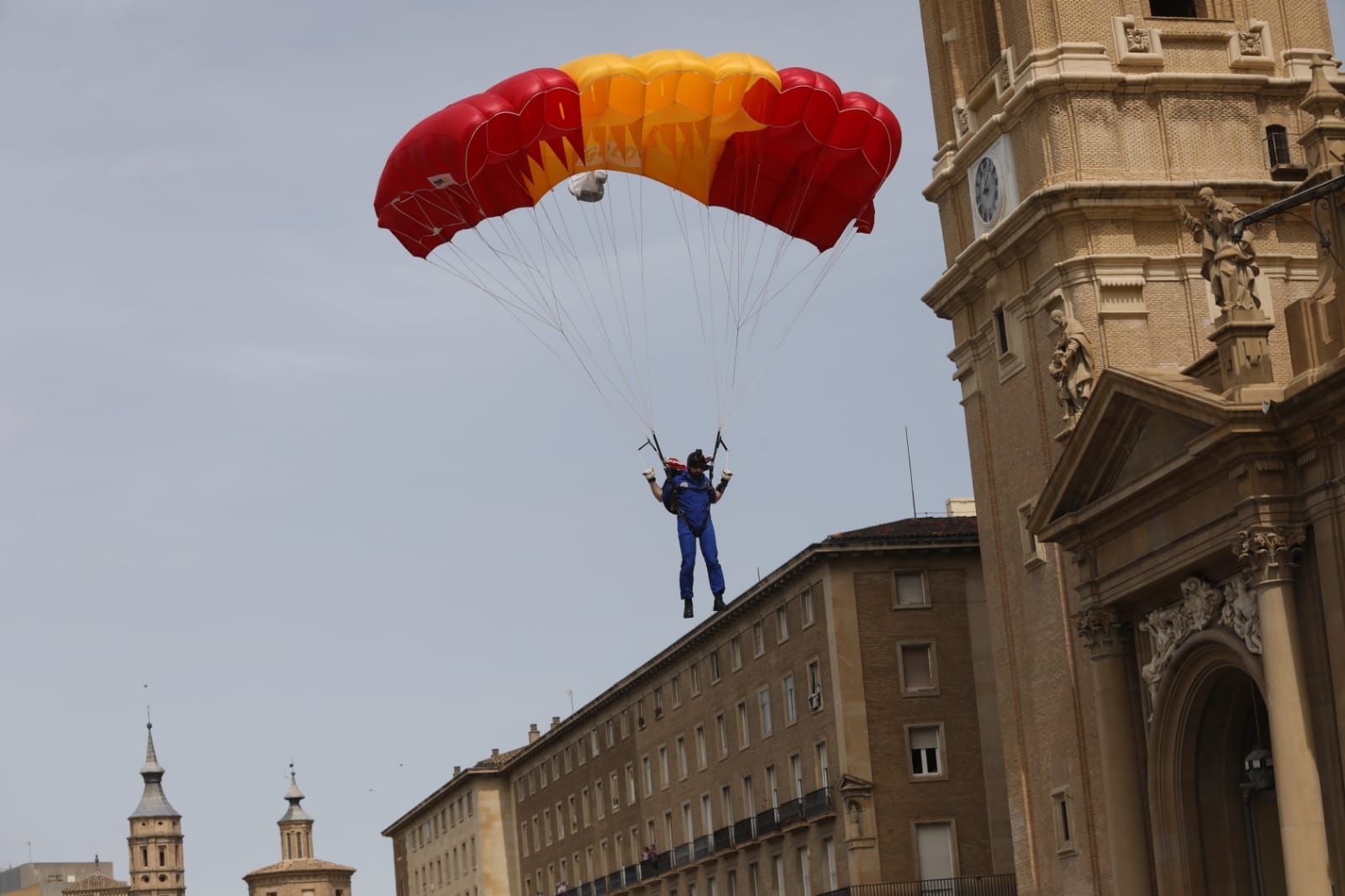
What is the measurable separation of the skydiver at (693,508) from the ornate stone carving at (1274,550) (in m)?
8.18

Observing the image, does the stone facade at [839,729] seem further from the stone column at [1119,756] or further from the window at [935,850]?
the stone column at [1119,756]

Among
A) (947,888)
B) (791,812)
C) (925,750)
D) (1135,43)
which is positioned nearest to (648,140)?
(1135,43)

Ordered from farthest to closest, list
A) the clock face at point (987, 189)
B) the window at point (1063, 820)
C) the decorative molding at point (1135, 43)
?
the clock face at point (987, 189) → the decorative molding at point (1135, 43) → the window at point (1063, 820)

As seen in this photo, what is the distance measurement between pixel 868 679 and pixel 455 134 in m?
31.2

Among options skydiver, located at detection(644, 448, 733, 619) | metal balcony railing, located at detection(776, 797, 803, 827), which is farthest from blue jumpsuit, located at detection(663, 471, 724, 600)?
metal balcony railing, located at detection(776, 797, 803, 827)

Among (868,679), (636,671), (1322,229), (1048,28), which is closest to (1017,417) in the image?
(1048,28)

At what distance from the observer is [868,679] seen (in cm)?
6488

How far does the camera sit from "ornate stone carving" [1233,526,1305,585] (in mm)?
33438

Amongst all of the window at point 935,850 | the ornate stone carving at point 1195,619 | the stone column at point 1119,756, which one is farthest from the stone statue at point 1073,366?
the window at point 935,850

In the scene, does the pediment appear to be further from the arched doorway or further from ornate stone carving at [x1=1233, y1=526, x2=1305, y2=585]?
the arched doorway

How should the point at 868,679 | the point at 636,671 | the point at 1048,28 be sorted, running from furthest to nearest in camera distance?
the point at 636,671 → the point at 868,679 → the point at 1048,28

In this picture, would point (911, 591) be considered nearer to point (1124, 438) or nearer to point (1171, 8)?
point (1171, 8)

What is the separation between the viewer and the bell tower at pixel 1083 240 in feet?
142

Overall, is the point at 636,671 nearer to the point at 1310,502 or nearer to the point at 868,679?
the point at 868,679
